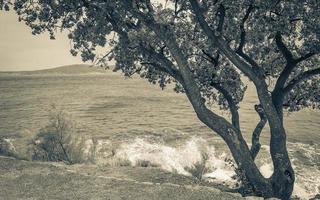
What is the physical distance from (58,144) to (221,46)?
1037 centimetres

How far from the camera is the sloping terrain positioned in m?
11.3

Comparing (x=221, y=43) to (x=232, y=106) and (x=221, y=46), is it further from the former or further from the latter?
(x=232, y=106)

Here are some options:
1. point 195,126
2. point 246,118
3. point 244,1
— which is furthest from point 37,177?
point 246,118

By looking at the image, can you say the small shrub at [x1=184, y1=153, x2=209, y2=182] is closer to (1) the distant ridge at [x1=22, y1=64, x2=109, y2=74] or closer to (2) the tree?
(2) the tree

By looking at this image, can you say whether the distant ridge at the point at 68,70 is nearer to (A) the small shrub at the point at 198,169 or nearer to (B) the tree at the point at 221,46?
(A) the small shrub at the point at 198,169

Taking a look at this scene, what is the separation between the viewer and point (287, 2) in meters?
14.7

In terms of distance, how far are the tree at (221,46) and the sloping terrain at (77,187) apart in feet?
10.4

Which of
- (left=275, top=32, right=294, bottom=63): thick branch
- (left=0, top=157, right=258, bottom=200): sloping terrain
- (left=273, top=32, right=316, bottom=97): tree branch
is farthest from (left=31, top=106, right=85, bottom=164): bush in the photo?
(left=275, top=32, right=294, bottom=63): thick branch

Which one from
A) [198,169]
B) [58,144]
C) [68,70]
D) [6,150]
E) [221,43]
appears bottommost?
[198,169]

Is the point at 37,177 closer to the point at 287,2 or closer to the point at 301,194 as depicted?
the point at 287,2

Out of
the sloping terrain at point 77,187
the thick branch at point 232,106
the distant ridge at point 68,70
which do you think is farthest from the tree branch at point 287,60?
the distant ridge at point 68,70

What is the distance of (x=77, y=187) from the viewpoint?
12.1 m

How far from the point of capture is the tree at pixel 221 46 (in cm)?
1440

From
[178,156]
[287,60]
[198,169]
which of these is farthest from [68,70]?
[287,60]
